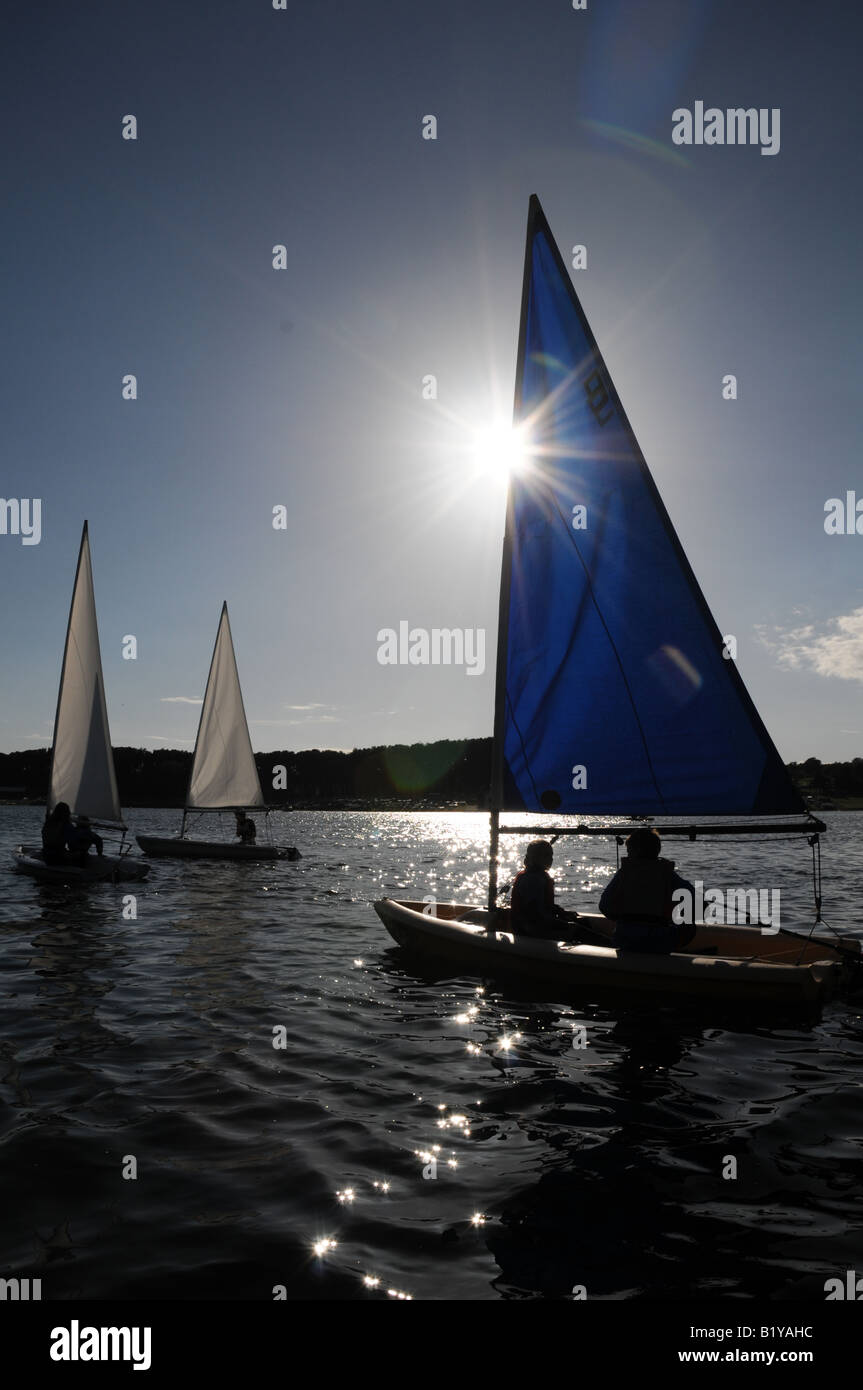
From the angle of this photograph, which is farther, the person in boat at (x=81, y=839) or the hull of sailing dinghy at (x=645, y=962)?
the person in boat at (x=81, y=839)

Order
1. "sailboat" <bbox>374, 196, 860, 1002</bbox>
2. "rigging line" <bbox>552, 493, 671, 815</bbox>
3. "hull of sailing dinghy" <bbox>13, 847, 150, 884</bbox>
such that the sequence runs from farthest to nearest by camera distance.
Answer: "hull of sailing dinghy" <bbox>13, 847, 150, 884</bbox> < "rigging line" <bbox>552, 493, 671, 815</bbox> < "sailboat" <bbox>374, 196, 860, 1002</bbox>

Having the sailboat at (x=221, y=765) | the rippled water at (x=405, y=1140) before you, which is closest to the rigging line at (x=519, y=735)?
the rippled water at (x=405, y=1140)

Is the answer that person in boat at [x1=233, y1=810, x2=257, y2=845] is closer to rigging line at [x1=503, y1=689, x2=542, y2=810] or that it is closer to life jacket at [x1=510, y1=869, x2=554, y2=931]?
life jacket at [x1=510, y1=869, x2=554, y2=931]

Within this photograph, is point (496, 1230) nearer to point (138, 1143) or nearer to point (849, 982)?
point (138, 1143)

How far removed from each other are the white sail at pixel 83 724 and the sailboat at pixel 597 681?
59.1ft

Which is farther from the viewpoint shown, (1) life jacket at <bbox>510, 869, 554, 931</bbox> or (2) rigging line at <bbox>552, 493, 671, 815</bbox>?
(1) life jacket at <bbox>510, 869, 554, 931</bbox>

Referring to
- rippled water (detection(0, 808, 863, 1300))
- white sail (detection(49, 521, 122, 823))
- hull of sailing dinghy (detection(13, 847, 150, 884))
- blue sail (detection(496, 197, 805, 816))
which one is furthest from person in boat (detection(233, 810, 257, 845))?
blue sail (detection(496, 197, 805, 816))

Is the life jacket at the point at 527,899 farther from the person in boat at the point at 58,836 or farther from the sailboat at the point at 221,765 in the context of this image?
the sailboat at the point at 221,765

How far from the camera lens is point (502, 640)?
12.9 metres

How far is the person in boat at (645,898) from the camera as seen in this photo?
35.4 ft

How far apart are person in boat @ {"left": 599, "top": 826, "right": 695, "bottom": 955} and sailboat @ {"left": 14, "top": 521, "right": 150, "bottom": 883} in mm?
19807

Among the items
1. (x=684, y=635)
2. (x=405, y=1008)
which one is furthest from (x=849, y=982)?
(x=405, y=1008)

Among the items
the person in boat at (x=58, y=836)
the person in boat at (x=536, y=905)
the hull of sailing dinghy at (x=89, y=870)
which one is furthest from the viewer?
the person in boat at (x=58, y=836)

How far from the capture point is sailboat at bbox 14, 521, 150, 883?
89.3ft
